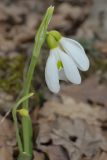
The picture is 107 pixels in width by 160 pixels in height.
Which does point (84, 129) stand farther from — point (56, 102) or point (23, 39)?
point (23, 39)

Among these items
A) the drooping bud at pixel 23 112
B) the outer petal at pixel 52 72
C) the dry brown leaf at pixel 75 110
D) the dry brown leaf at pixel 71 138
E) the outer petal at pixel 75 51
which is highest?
the outer petal at pixel 75 51

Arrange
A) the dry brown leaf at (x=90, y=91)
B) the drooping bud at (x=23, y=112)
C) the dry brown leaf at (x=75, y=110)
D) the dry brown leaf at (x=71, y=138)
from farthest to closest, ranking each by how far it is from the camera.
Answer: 1. the dry brown leaf at (x=90, y=91)
2. the dry brown leaf at (x=75, y=110)
3. the dry brown leaf at (x=71, y=138)
4. the drooping bud at (x=23, y=112)

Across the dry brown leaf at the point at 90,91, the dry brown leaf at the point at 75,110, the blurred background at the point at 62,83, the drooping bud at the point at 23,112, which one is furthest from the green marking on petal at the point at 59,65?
the dry brown leaf at the point at 90,91

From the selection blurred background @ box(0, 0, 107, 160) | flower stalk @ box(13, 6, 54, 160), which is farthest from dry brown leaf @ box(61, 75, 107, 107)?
flower stalk @ box(13, 6, 54, 160)

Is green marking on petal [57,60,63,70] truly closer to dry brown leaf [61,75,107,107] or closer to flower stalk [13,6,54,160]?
flower stalk [13,6,54,160]

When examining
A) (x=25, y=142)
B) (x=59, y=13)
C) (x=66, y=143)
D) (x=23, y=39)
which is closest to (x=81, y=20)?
(x=59, y=13)

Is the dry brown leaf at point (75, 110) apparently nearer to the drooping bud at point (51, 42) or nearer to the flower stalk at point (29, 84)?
the flower stalk at point (29, 84)

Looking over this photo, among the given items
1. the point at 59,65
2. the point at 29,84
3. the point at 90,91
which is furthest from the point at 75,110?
the point at 59,65

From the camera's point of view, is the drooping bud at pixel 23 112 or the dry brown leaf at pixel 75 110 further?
the dry brown leaf at pixel 75 110
